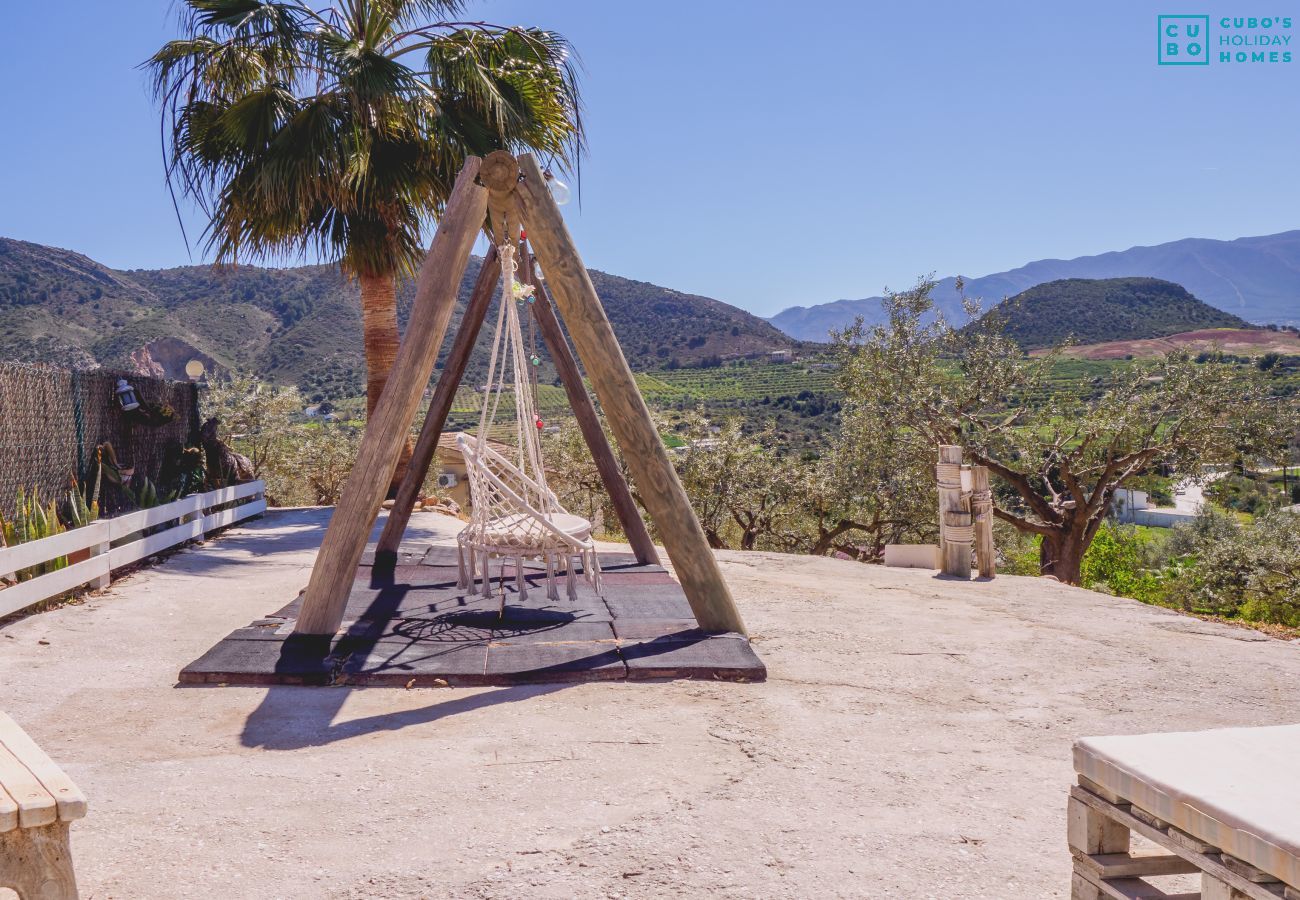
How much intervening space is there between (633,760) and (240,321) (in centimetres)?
3995

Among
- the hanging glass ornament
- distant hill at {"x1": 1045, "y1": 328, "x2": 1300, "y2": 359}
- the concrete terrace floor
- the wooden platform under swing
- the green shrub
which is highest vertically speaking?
distant hill at {"x1": 1045, "y1": 328, "x2": 1300, "y2": 359}

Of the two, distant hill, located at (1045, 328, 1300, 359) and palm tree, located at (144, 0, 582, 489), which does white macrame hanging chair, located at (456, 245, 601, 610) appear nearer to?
palm tree, located at (144, 0, 582, 489)

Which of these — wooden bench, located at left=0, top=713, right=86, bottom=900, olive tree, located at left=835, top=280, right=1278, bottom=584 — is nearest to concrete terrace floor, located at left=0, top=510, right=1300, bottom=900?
wooden bench, located at left=0, top=713, right=86, bottom=900

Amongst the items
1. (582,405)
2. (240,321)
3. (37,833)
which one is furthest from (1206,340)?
(240,321)

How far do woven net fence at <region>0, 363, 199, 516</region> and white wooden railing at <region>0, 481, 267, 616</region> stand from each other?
2.33 ft

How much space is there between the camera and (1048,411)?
1331 centimetres

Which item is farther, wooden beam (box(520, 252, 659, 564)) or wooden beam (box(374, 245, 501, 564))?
wooden beam (box(520, 252, 659, 564))

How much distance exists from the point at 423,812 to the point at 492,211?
345cm

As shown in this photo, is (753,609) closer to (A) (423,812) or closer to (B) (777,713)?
(B) (777,713)

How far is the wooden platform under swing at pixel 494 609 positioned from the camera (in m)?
4.44

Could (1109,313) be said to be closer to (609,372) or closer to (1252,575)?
(1252,575)

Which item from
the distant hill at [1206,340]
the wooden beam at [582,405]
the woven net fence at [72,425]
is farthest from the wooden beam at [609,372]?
the distant hill at [1206,340]

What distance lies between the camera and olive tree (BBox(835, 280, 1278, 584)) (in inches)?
486

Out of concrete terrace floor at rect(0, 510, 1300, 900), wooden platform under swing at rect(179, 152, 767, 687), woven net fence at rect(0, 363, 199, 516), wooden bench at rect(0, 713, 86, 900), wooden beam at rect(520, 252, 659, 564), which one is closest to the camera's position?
wooden bench at rect(0, 713, 86, 900)
